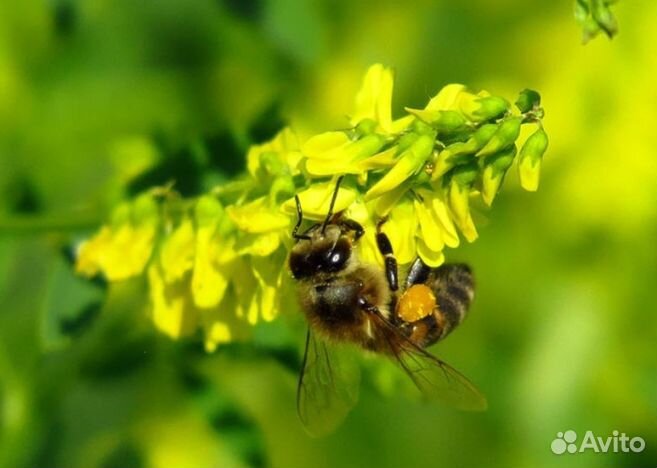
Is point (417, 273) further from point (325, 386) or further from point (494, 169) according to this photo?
point (494, 169)

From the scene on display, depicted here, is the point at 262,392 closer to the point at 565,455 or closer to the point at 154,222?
the point at 565,455

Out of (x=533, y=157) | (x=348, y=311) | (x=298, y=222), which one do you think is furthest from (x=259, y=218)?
(x=533, y=157)

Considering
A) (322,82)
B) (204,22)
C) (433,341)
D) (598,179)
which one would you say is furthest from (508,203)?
(433,341)

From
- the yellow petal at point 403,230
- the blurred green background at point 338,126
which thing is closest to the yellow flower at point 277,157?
the yellow petal at point 403,230

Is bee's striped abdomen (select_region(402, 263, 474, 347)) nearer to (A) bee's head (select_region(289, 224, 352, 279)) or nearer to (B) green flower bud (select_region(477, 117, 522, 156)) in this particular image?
(A) bee's head (select_region(289, 224, 352, 279))

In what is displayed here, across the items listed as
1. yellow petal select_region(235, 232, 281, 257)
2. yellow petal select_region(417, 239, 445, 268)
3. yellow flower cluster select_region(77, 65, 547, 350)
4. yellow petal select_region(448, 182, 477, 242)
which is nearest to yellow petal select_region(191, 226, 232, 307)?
yellow flower cluster select_region(77, 65, 547, 350)

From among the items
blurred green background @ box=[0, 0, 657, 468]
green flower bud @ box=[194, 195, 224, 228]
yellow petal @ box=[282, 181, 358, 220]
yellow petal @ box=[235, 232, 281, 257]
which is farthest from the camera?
blurred green background @ box=[0, 0, 657, 468]
